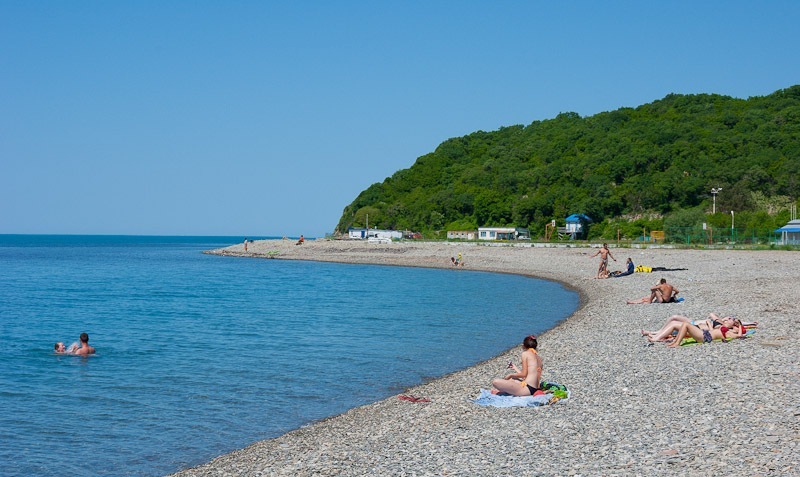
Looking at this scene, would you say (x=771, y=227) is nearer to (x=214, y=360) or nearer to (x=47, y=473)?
(x=214, y=360)

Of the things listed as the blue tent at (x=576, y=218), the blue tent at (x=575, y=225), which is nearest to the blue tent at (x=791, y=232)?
the blue tent at (x=575, y=225)

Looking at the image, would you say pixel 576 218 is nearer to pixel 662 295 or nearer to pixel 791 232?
pixel 791 232

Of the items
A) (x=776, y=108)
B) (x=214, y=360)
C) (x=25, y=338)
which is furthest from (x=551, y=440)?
Result: (x=776, y=108)

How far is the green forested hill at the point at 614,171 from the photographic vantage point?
8838 cm

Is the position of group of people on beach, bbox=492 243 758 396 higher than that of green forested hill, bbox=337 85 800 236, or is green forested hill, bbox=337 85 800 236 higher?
green forested hill, bbox=337 85 800 236

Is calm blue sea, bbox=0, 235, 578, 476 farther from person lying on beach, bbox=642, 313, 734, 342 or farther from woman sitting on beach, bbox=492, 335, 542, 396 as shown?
person lying on beach, bbox=642, 313, 734, 342

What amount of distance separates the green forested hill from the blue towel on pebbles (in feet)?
222

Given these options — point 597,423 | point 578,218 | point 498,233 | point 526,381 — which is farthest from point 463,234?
point 597,423

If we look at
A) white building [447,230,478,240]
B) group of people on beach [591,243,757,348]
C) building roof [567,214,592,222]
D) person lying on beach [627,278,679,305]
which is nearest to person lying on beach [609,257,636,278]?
person lying on beach [627,278,679,305]

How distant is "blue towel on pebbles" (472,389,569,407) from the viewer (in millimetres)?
10125

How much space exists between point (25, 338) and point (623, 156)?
90867mm

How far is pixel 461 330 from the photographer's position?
21.8 metres

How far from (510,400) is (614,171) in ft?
308

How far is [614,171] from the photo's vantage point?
99.4m
